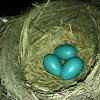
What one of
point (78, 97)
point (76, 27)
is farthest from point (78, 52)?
point (78, 97)

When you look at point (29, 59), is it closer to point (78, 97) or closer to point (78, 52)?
point (78, 52)

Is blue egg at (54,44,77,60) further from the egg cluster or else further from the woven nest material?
the woven nest material

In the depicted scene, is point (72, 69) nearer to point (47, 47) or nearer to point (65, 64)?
point (65, 64)

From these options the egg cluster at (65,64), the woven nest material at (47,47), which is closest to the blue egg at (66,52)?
the egg cluster at (65,64)

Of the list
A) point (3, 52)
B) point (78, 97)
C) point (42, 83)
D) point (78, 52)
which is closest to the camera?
point (78, 97)

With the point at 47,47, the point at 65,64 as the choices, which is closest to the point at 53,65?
the point at 65,64

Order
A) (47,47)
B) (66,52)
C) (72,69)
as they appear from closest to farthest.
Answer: (72,69), (66,52), (47,47)
